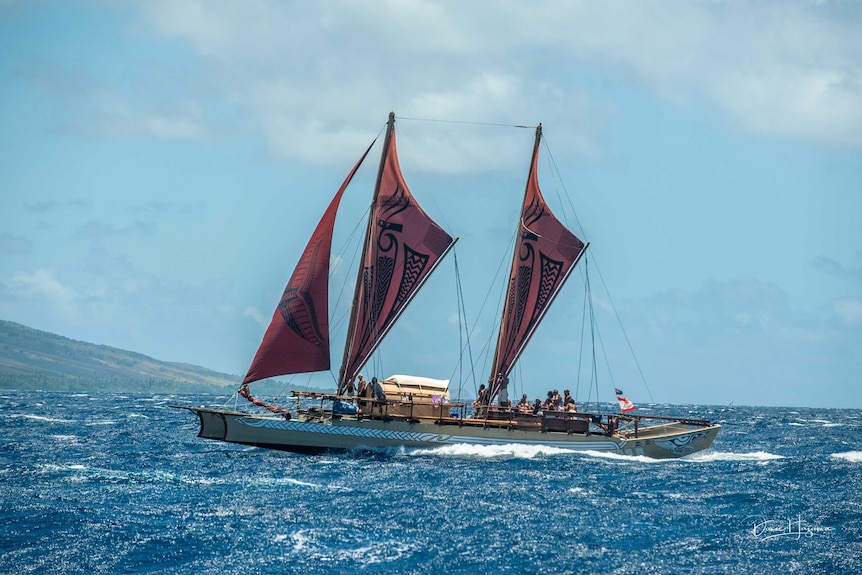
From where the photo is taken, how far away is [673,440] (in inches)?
1977

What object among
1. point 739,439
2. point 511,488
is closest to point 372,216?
point 511,488

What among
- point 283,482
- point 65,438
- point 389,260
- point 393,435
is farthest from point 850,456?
point 65,438

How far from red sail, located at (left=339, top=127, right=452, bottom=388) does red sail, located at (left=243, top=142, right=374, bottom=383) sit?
211 cm

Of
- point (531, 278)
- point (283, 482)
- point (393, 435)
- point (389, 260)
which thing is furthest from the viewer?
point (531, 278)

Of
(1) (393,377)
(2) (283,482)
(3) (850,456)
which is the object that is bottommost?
(2) (283,482)

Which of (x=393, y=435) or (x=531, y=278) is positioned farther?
(x=531, y=278)

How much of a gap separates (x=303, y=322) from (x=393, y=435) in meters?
6.75

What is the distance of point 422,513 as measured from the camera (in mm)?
30484

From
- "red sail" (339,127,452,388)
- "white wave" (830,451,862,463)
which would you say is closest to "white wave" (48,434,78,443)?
"red sail" (339,127,452,388)

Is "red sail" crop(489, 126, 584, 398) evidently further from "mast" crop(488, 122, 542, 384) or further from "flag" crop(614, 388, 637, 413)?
"flag" crop(614, 388, 637, 413)

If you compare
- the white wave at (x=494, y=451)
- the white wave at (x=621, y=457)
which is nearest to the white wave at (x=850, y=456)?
the white wave at (x=621, y=457)

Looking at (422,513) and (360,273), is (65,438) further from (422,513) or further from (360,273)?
(422,513)

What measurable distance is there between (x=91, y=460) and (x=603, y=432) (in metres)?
23.8

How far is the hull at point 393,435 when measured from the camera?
152 ft
